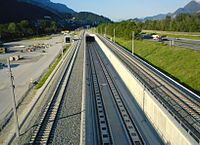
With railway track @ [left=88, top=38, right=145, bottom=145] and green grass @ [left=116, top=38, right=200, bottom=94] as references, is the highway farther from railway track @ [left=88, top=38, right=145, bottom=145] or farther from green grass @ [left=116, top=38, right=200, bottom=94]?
green grass @ [left=116, top=38, right=200, bottom=94]

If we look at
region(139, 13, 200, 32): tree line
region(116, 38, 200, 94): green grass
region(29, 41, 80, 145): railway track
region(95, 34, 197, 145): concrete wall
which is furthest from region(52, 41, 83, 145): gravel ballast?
region(139, 13, 200, 32): tree line

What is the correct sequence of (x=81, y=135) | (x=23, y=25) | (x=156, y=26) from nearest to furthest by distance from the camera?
(x=81, y=135), (x=156, y=26), (x=23, y=25)

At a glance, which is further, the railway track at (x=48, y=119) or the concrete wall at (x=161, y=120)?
the railway track at (x=48, y=119)

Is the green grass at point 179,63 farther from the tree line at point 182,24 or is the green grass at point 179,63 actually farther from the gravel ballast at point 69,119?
the tree line at point 182,24

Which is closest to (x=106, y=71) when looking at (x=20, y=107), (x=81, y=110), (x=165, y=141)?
(x=20, y=107)

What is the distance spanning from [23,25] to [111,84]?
152289 millimetres

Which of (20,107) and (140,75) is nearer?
(20,107)

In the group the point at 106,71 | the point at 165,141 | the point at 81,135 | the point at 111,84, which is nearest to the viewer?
the point at 81,135

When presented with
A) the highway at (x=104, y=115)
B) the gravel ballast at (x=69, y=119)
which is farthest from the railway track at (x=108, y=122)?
the gravel ballast at (x=69, y=119)

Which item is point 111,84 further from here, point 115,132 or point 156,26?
point 156,26

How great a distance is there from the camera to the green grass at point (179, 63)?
3528 centimetres

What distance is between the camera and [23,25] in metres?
183

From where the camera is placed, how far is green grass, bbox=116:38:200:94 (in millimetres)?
35281

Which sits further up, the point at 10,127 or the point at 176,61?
the point at 176,61
